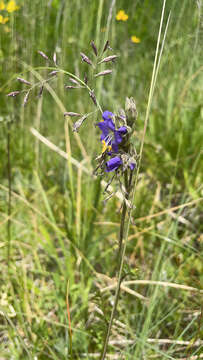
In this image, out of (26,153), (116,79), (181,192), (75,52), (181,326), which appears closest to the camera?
(181,326)

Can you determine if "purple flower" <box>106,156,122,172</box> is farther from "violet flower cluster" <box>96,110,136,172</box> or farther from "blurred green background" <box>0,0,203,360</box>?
"blurred green background" <box>0,0,203,360</box>

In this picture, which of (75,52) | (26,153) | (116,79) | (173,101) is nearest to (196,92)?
(173,101)

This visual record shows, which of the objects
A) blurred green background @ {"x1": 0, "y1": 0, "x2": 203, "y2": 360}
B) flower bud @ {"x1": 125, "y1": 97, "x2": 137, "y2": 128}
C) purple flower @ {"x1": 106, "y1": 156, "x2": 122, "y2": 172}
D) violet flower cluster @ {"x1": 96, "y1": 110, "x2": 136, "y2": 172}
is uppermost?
flower bud @ {"x1": 125, "y1": 97, "x2": 137, "y2": 128}

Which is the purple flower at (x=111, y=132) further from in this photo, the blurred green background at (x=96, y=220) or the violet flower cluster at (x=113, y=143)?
the blurred green background at (x=96, y=220)

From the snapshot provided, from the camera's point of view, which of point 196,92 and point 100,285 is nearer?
point 100,285

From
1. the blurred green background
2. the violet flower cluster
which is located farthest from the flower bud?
the blurred green background

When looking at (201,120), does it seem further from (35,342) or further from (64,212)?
(35,342)

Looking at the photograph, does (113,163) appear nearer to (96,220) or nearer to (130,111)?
(130,111)
